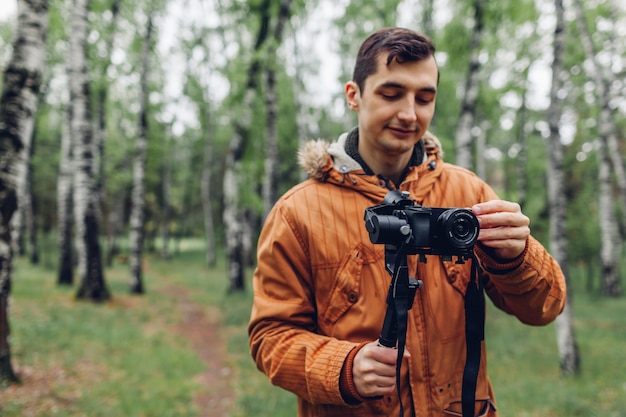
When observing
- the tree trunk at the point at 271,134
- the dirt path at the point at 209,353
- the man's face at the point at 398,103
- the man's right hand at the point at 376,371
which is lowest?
the dirt path at the point at 209,353

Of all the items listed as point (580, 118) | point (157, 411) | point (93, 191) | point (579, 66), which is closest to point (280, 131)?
point (93, 191)

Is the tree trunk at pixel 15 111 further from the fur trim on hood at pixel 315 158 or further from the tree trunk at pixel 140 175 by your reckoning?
the tree trunk at pixel 140 175

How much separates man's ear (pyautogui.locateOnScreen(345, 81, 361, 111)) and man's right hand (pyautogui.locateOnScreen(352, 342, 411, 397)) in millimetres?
1152

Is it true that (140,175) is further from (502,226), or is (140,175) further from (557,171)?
(502,226)

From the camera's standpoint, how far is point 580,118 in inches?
789

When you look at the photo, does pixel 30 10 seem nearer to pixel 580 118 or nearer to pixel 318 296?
pixel 318 296

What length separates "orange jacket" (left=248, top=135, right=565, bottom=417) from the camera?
1689mm

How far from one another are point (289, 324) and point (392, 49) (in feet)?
4.17

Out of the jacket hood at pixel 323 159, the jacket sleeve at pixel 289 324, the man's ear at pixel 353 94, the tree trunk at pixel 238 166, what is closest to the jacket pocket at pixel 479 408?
the jacket sleeve at pixel 289 324

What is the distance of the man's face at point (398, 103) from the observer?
5.90 ft

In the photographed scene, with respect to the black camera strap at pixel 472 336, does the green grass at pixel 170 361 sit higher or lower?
lower

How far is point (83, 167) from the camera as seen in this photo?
1058 cm

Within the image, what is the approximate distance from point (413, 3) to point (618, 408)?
11.8 meters

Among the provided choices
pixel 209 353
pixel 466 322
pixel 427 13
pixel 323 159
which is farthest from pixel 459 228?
pixel 427 13
